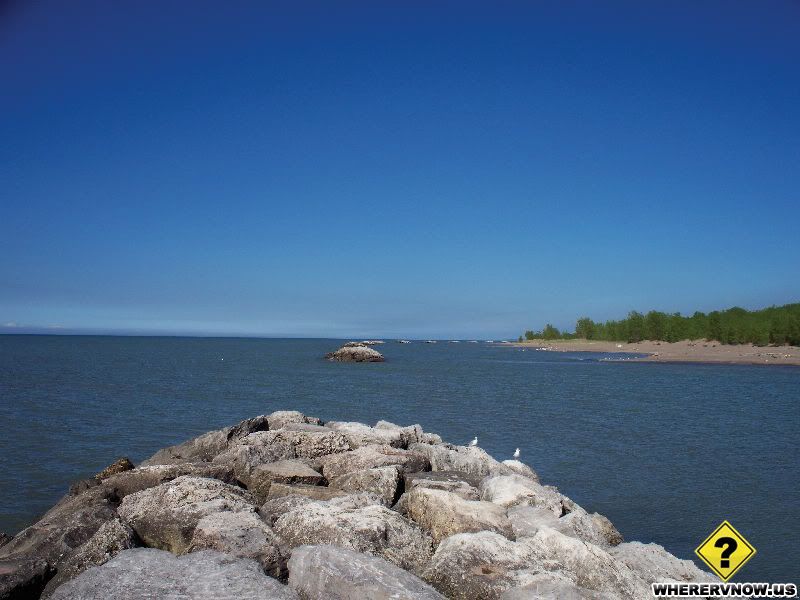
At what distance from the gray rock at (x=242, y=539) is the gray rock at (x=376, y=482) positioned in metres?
2.15

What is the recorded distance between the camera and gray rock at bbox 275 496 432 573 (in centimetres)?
648

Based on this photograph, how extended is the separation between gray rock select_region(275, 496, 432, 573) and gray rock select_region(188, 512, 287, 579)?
322 mm

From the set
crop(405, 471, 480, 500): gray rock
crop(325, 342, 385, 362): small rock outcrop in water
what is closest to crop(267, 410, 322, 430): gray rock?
crop(405, 471, 480, 500): gray rock

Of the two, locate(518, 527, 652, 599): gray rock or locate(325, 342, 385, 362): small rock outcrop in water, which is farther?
locate(325, 342, 385, 362): small rock outcrop in water

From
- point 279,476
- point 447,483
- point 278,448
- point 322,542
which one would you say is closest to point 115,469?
point 278,448

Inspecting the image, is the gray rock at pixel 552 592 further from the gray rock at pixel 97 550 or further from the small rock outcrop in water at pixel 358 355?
the small rock outcrop in water at pixel 358 355

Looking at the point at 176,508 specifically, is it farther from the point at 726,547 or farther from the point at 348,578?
the point at 726,547

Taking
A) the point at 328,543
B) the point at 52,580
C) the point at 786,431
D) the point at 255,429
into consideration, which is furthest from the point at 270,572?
the point at 786,431

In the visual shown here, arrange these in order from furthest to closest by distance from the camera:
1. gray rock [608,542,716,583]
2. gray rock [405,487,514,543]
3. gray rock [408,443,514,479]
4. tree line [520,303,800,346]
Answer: tree line [520,303,800,346], gray rock [408,443,514,479], gray rock [405,487,514,543], gray rock [608,542,716,583]


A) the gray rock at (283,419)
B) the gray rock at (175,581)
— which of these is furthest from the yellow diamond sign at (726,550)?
the gray rock at (283,419)

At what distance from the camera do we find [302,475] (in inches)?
363

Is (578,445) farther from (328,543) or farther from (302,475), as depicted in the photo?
(328,543)

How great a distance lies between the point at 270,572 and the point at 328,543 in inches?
25.8

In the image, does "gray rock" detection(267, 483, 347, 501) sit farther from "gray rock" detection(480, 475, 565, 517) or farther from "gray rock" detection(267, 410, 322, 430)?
"gray rock" detection(267, 410, 322, 430)
